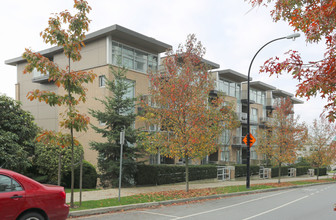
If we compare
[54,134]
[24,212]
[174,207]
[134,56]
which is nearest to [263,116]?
[134,56]

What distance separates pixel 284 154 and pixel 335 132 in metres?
11.6

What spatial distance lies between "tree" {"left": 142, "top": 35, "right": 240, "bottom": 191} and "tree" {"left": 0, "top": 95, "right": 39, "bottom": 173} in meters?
5.80

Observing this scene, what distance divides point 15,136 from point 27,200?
359 inches

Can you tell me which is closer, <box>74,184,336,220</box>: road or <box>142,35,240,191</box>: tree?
<box>74,184,336,220</box>: road

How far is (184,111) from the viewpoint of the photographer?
607 inches

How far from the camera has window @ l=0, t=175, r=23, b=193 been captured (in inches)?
236

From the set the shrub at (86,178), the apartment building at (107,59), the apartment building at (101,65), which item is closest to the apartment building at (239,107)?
the apartment building at (101,65)

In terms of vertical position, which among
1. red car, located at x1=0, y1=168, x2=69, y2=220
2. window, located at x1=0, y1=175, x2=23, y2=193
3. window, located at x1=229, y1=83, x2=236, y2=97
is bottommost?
red car, located at x1=0, y1=168, x2=69, y2=220

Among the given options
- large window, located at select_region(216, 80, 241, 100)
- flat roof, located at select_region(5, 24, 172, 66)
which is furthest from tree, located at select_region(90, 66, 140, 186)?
large window, located at select_region(216, 80, 241, 100)

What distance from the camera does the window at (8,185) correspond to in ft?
19.6

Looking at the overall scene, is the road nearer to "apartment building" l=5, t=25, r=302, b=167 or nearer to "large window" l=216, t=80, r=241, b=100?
"apartment building" l=5, t=25, r=302, b=167

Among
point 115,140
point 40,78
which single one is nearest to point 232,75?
point 40,78

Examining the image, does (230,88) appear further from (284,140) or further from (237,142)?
(284,140)

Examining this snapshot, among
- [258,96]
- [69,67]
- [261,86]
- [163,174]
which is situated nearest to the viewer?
[69,67]
